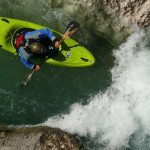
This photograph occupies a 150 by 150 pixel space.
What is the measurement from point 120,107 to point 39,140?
8.17 ft

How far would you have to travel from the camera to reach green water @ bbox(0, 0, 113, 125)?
9.94 m

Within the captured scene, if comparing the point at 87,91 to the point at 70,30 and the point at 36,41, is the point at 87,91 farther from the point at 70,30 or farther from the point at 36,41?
the point at 36,41

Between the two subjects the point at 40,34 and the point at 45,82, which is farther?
the point at 45,82

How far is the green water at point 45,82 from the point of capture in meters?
9.94

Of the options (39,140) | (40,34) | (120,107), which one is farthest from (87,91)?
(40,34)

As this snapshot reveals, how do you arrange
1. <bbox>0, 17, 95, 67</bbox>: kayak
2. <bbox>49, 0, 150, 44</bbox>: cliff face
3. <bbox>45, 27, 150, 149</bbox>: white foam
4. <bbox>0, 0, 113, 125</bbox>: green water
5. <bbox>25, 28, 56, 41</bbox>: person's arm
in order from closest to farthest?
<bbox>25, 28, 56, 41</bbox>: person's arm, <bbox>0, 17, 95, 67</bbox>: kayak, <bbox>49, 0, 150, 44</bbox>: cliff face, <bbox>0, 0, 113, 125</bbox>: green water, <bbox>45, 27, 150, 149</bbox>: white foam

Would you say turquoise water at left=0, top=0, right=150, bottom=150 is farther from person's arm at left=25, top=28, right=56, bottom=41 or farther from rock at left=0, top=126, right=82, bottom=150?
person's arm at left=25, top=28, right=56, bottom=41

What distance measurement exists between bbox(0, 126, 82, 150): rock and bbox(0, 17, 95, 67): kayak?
1791mm

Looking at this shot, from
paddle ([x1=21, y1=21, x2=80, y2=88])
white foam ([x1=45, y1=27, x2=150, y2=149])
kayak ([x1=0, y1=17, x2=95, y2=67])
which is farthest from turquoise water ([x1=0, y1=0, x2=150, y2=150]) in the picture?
paddle ([x1=21, y1=21, x2=80, y2=88])

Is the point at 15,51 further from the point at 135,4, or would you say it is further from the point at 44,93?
the point at 135,4

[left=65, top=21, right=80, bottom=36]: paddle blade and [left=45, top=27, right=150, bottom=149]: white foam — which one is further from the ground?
[left=65, top=21, right=80, bottom=36]: paddle blade

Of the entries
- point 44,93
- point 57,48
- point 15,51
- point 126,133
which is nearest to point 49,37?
point 57,48

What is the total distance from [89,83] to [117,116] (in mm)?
1204

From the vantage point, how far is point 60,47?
9.30m
